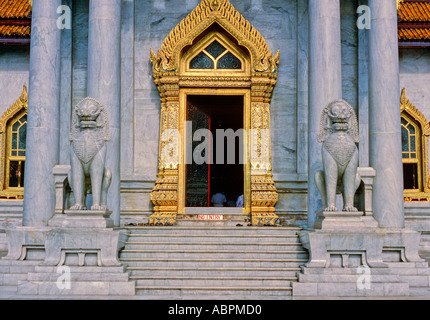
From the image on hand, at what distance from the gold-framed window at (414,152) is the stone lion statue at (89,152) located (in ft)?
30.6

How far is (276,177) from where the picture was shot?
16.5 metres

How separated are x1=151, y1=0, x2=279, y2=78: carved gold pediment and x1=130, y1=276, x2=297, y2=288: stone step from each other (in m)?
6.90

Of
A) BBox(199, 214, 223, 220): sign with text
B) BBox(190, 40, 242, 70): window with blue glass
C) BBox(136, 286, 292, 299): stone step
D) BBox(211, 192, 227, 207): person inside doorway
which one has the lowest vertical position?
BBox(136, 286, 292, 299): stone step

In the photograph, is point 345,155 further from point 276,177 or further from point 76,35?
point 76,35

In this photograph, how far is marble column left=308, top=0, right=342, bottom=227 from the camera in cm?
1348

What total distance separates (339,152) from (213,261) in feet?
10.8

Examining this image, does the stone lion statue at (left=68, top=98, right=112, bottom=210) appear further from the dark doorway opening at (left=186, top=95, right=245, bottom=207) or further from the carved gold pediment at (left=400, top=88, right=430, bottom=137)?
the carved gold pediment at (left=400, top=88, right=430, bottom=137)

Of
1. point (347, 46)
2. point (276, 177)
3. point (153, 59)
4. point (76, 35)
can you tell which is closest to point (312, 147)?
point (276, 177)

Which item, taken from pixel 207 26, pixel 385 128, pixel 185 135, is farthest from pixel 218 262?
pixel 207 26

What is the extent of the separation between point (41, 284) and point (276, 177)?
7.59 meters

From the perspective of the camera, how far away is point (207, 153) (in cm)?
1739
